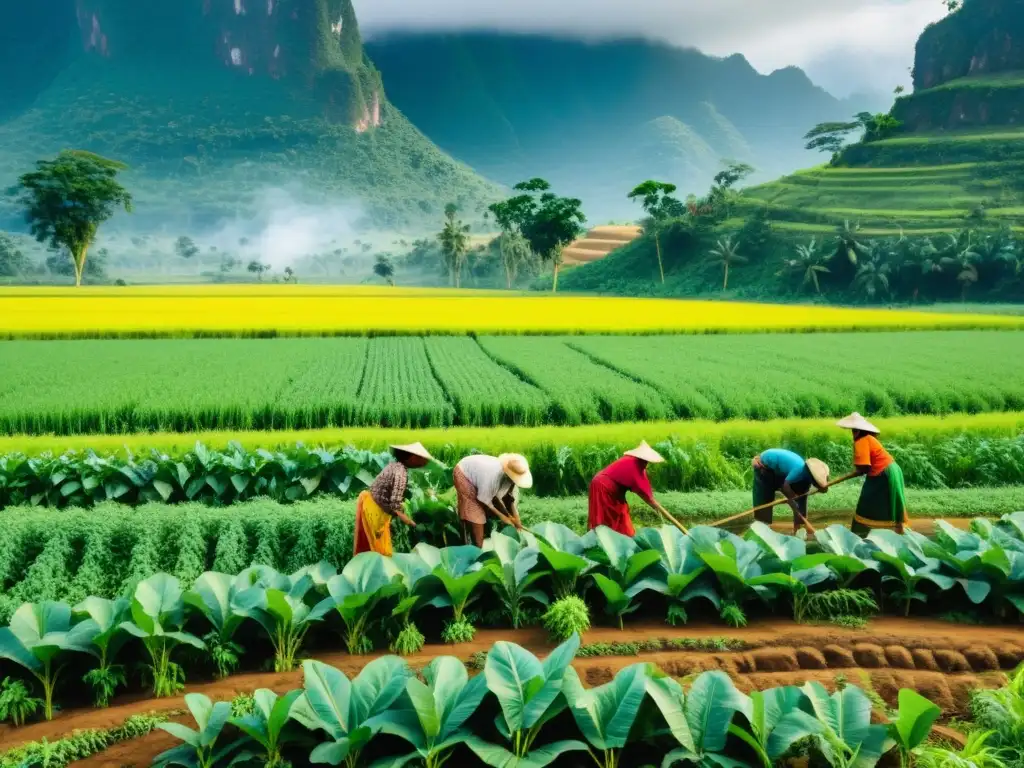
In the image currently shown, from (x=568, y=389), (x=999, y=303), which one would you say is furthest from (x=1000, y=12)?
(x=568, y=389)

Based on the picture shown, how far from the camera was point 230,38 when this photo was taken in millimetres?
166375

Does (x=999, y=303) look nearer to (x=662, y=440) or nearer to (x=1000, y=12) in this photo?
(x=662, y=440)

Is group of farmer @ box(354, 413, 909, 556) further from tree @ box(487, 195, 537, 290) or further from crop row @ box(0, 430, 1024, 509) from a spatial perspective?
tree @ box(487, 195, 537, 290)

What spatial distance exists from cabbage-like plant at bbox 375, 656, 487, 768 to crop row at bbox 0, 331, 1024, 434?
9007mm

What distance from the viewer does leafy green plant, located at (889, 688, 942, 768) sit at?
4254 millimetres

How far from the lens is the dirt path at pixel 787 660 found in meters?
5.24

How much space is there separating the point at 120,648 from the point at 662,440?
27.4ft

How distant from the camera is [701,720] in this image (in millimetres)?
4391

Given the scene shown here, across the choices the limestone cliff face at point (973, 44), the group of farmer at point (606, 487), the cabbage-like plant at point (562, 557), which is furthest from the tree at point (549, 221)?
the cabbage-like plant at point (562, 557)

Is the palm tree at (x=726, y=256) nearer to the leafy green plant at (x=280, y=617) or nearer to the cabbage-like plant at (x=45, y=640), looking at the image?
the leafy green plant at (x=280, y=617)

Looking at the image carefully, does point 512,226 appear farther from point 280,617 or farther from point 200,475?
point 280,617

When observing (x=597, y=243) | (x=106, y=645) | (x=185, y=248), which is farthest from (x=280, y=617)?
(x=185, y=248)

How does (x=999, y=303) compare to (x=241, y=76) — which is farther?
(x=241, y=76)

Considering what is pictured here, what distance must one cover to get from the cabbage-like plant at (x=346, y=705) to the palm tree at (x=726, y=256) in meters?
59.0
